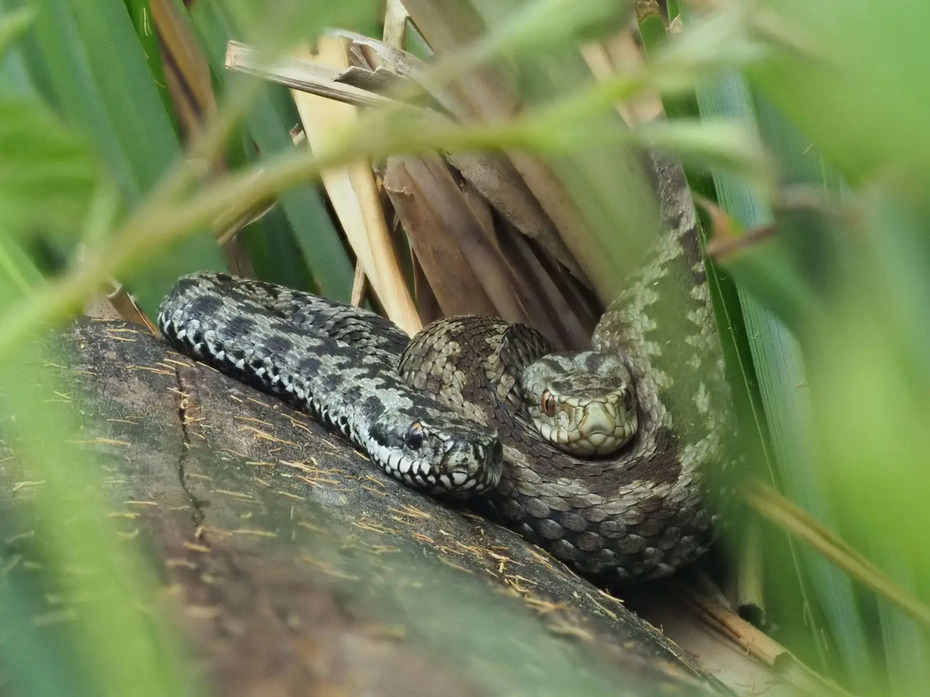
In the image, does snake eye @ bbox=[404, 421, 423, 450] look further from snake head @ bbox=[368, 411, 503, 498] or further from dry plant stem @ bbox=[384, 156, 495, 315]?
dry plant stem @ bbox=[384, 156, 495, 315]

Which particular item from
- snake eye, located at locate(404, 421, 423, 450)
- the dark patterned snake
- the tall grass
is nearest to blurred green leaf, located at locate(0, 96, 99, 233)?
the tall grass

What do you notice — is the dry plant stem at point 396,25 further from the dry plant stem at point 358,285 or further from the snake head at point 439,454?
the snake head at point 439,454

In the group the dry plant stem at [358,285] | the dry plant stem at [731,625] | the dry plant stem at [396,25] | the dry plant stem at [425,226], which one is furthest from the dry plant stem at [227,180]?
the dry plant stem at [358,285]

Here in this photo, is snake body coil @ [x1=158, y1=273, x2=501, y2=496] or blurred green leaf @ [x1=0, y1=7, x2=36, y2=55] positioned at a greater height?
blurred green leaf @ [x1=0, y1=7, x2=36, y2=55]

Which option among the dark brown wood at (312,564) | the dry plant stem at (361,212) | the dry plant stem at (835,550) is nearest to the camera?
the dry plant stem at (835,550)

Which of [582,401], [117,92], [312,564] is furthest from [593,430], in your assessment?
[312,564]

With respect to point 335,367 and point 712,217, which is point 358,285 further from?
point 712,217
